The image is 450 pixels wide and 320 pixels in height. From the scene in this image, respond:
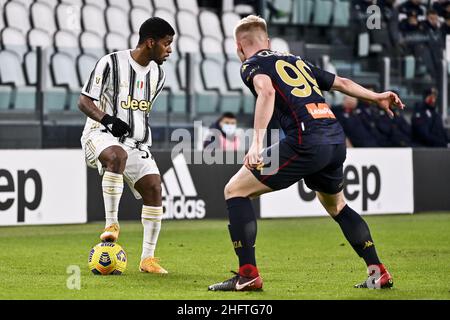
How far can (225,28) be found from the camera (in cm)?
2159

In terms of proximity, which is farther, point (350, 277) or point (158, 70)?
point (158, 70)

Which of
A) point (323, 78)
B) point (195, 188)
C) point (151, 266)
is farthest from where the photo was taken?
point (195, 188)

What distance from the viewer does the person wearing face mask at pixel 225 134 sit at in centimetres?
1688

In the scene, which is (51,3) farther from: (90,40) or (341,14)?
(341,14)

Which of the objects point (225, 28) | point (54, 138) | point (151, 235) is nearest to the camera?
point (151, 235)

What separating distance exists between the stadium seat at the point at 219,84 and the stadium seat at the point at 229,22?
2.82 metres

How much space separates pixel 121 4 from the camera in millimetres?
20422

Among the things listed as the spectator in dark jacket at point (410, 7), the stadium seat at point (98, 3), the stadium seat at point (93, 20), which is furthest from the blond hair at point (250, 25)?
the spectator in dark jacket at point (410, 7)

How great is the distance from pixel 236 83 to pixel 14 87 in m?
4.54

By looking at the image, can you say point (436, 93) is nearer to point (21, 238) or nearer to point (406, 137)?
point (406, 137)

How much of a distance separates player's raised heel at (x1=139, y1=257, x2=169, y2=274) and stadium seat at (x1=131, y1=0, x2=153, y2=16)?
1160 cm

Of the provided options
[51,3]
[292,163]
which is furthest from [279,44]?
[292,163]
